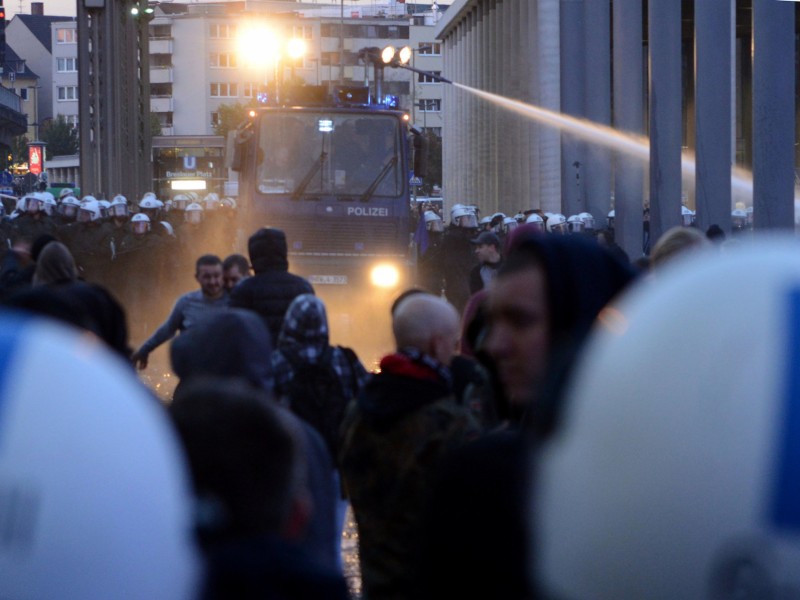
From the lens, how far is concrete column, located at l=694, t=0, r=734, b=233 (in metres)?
28.0

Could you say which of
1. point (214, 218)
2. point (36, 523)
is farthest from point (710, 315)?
point (214, 218)

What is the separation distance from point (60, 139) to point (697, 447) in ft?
376

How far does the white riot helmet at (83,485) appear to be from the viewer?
1818 millimetres

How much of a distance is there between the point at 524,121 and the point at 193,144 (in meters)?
17.9

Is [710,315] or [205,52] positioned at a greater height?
[205,52]

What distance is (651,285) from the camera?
1963 mm

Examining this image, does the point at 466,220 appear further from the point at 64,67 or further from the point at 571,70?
the point at 64,67

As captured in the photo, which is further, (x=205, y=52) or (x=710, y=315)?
(x=205, y=52)

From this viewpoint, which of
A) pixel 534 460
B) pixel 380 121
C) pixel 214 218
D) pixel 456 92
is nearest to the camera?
pixel 534 460

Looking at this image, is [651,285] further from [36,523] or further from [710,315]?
[36,523]

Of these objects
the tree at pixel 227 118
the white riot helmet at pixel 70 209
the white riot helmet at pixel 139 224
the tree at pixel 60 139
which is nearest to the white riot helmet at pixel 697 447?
the white riot helmet at pixel 139 224

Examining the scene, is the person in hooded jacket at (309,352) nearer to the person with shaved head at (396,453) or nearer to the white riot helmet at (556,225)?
the person with shaved head at (396,453)

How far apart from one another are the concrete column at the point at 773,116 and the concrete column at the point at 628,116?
10.6 meters

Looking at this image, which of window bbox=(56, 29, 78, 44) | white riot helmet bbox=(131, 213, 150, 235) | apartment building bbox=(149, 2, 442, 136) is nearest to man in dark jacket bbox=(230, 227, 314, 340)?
white riot helmet bbox=(131, 213, 150, 235)
